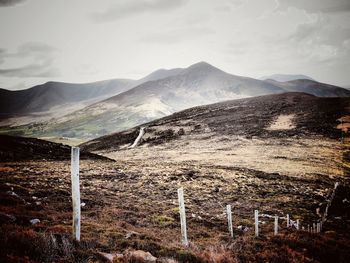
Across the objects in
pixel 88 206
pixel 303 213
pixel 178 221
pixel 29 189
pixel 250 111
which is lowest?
pixel 303 213

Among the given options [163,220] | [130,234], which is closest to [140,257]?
[130,234]

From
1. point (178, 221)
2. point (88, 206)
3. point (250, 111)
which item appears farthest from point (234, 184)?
point (250, 111)

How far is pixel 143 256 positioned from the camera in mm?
7664

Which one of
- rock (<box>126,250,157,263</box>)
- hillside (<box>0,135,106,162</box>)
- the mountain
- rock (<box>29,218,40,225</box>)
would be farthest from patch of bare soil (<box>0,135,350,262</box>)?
the mountain

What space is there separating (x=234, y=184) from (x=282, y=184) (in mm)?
5667

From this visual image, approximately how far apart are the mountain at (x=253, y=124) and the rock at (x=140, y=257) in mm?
52920

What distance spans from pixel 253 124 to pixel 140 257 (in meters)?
70.6

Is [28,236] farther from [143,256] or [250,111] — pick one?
[250,111]

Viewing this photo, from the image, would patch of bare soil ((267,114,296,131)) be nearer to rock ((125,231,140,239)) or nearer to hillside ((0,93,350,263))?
hillside ((0,93,350,263))

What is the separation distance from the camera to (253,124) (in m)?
73.5

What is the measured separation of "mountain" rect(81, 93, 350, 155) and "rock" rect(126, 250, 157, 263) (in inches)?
2083

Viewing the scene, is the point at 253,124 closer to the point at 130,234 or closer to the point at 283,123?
the point at 283,123

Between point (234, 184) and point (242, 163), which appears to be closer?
point (234, 184)

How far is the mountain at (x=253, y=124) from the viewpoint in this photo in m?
64.1
